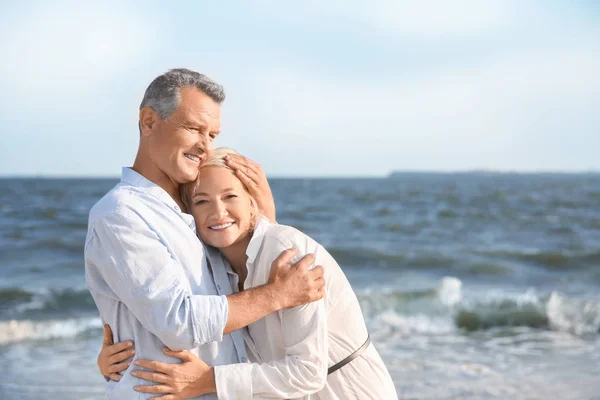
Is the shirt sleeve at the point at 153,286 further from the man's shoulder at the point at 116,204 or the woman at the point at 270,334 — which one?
the woman at the point at 270,334

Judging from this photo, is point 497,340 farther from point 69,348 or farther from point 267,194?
point 267,194

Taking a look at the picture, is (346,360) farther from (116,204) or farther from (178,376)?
(116,204)

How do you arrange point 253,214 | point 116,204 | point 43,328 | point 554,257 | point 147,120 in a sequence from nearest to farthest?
1. point 116,204
2. point 147,120
3. point 253,214
4. point 43,328
5. point 554,257

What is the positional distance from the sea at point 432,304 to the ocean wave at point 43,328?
0.06 feet

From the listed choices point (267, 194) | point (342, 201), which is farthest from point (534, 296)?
point (342, 201)

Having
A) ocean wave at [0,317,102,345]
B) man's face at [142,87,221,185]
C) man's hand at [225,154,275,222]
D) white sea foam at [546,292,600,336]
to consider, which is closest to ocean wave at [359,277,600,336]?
white sea foam at [546,292,600,336]

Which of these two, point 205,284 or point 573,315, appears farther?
point 573,315

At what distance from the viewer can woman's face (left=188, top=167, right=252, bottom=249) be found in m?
2.59

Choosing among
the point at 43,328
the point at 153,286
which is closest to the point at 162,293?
the point at 153,286

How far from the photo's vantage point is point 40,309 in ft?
33.2

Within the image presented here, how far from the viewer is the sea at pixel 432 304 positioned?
21.5 feet

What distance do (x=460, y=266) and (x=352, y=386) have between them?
1194cm

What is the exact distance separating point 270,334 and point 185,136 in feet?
2.62

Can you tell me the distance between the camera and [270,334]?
2.51 metres
